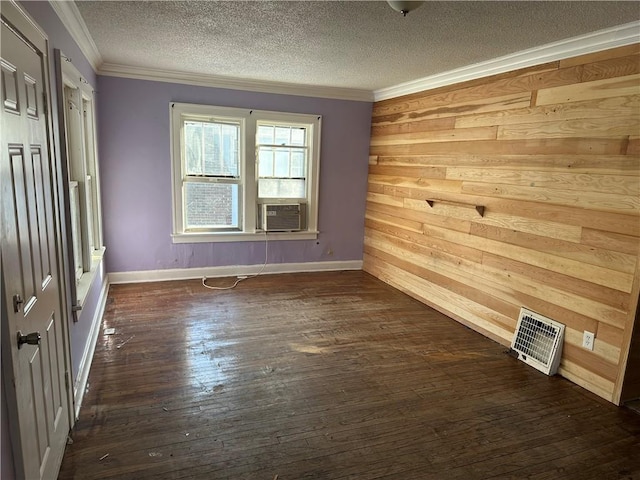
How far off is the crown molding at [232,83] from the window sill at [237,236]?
1.71 metres

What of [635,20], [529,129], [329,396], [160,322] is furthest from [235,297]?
[635,20]

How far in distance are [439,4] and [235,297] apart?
326 cm

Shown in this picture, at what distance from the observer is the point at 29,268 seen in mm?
1553

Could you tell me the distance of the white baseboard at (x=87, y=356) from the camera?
A: 2378mm

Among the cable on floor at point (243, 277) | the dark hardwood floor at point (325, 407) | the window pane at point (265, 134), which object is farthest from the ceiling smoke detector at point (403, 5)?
the cable on floor at point (243, 277)

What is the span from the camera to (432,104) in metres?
4.22

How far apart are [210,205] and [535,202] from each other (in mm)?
3512

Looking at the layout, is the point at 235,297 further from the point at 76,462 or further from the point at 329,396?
the point at 76,462

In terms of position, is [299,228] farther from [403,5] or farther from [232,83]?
[403,5]

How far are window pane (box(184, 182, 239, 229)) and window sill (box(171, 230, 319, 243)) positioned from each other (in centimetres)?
13

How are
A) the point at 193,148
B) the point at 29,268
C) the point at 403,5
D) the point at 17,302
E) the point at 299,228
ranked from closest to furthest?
the point at 17,302, the point at 29,268, the point at 403,5, the point at 193,148, the point at 299,228

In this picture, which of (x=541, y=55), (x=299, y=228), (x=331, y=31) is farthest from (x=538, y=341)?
(x=299, y=228)

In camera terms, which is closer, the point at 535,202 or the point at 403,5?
the point at 403,5

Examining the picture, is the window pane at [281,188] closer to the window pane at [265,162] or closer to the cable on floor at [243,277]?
the window pane at [265,162]
